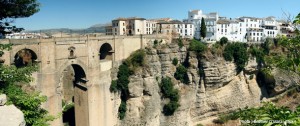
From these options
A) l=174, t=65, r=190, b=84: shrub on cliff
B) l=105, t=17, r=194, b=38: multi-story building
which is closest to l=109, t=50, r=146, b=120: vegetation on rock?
l=174, t=65, r=190, b=84: shrub on cliff

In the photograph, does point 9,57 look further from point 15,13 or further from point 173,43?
point 173,43

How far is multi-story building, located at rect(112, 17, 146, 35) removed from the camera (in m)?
40.3

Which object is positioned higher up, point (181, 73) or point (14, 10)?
point (14, 10)

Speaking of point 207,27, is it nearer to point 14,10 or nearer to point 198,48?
point 198,48

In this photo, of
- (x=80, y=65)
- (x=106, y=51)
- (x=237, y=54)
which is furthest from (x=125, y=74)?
Result: (x=237, y=54)

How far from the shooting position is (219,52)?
105ft

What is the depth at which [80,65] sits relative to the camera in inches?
929

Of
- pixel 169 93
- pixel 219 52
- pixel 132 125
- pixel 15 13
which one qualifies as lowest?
pixel 132 125

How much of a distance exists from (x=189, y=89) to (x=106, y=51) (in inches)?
341

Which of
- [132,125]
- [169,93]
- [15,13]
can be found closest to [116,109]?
[132,125]

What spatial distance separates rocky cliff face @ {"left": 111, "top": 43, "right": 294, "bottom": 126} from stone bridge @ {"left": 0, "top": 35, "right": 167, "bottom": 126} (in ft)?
6.14

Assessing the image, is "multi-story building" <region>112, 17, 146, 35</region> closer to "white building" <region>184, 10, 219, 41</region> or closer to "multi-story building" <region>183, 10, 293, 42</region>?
"multi-story building" <region>183, 10, 293, 42</region>

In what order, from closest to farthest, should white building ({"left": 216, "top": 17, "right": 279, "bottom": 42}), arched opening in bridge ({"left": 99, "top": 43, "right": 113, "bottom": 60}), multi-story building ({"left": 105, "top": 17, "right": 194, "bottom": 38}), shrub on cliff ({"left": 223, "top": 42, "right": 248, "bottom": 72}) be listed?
arched opening in bridge ({"left": 99, "top": 43, "right": 113, "bottom": 60}) → shrub on cliff ({"left": 223, "top": 42, "right": 248, "bottom": 72}) → multi-story building ({"left": 105, "top": 17, "right": 194, "bottom": 38}) → white building ({"left": 216, "top": 17, "right": 279, "bottom": 42})

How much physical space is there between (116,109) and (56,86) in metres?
6.01
